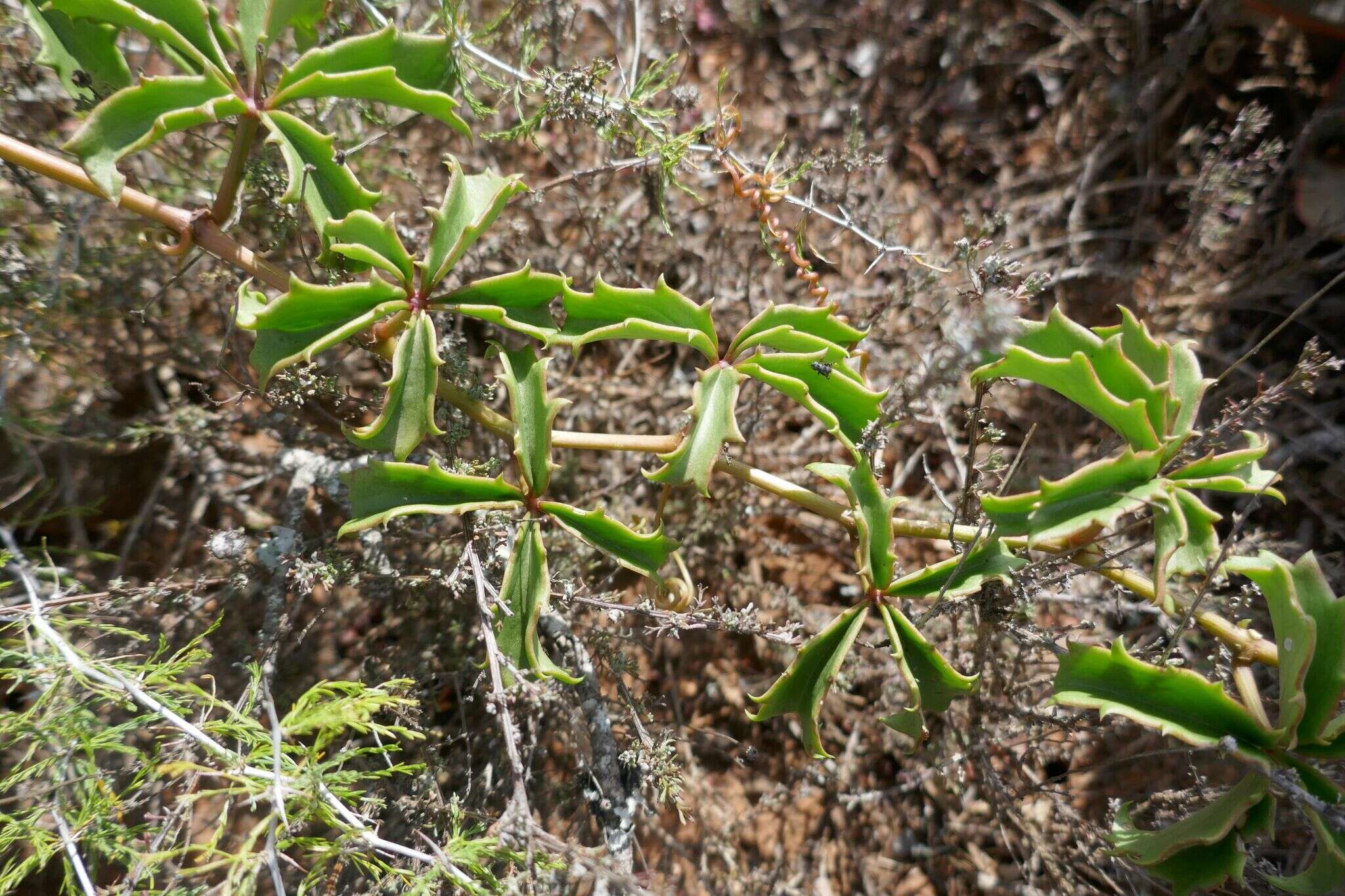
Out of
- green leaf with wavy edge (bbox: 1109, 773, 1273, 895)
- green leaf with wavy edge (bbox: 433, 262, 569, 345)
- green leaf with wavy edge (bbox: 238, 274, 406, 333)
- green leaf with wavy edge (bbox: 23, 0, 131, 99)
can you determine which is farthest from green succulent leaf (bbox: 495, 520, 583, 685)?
green leaf with wavy edge (bbox: 23, 0, 131, 99)

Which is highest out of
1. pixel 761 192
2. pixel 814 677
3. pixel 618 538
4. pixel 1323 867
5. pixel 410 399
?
pixel 761 192

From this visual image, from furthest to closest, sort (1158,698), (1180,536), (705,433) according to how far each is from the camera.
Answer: (705,433) < (1158,698) < (1180,536)

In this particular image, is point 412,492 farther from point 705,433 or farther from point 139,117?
point 139,117

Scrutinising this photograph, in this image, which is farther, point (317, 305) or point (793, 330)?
point (793, 330)

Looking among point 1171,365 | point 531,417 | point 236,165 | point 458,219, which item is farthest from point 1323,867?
point 236,165

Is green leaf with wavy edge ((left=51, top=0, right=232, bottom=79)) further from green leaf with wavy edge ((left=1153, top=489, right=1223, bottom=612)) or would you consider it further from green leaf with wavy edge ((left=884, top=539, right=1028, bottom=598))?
green leaf with wavy edge ((left=1153, top=489, right=1223, bottom=612))

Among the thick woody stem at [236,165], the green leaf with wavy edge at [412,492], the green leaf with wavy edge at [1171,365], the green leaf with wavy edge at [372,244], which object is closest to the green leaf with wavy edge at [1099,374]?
the green leaf with wavy edge at [1171,365]

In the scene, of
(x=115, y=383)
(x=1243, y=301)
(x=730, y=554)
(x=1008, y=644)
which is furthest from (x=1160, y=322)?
(x=115, y=383)
